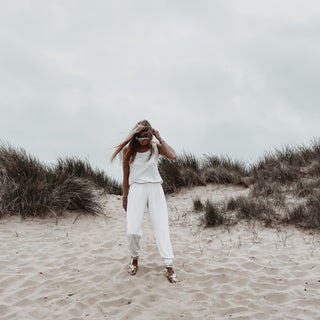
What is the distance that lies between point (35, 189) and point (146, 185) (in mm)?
3945

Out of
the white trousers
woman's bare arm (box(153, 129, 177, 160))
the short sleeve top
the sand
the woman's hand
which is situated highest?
the woman's hand

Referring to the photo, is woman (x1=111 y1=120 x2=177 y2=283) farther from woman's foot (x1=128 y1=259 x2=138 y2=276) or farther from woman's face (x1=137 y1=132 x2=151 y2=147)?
woman's foot (x1=128 y1=259 x2=138 y2=276)

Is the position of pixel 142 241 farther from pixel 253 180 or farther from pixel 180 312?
pixel 253 180

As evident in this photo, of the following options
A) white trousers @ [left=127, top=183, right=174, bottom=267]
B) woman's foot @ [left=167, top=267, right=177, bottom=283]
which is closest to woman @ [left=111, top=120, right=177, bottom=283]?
white trousers @ [left=127, top=183, right=174, bottom=267]

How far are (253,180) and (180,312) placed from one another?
269 inches

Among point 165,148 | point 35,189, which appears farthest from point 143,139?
point 35,189

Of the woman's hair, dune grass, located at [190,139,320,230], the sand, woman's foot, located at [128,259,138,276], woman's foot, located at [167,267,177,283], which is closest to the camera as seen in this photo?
the sand

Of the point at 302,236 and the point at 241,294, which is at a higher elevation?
the point at 302,236

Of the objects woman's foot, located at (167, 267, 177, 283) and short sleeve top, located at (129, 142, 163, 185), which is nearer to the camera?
short sleeve top, located at (129, 142, 163, 185)

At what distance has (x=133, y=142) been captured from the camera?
4578 mm

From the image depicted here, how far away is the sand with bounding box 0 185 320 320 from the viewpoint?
4125 millimetres

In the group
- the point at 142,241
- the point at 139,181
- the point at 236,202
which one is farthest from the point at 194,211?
the point at 139,181

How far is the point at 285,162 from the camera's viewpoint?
10719 millimetres

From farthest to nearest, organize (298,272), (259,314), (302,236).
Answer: (302,236), (298,272), (259,314)
